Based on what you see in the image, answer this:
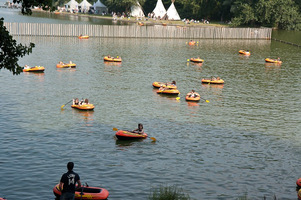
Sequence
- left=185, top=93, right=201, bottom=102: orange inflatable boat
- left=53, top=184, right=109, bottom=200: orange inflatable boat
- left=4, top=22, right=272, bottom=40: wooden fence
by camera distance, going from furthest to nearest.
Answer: left=4, top=22, right=272, bottom=40: wooden fence, left=185, top=93, right=201, bottom=102: orange inflatable boat, left=53, top=184, right=109, bottom=200: orange inflatable boat

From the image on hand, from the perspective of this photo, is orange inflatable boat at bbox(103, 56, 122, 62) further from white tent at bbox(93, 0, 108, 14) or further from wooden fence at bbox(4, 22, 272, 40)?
white tent at bbox(93, 0, 108, 14)

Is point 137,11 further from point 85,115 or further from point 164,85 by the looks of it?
point 85,115

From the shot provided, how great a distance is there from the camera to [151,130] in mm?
39875

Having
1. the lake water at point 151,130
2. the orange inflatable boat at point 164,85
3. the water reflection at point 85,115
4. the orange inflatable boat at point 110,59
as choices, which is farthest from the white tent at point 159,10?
the water reflection at point 85,115

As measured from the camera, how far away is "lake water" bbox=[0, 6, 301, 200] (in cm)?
2947

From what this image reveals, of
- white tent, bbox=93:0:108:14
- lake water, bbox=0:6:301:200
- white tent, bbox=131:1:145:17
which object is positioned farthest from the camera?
white tent, bbox=93:0:108:14

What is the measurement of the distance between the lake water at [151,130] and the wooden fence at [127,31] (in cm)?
2142

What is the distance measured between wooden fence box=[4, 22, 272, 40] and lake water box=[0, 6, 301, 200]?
2142 cm

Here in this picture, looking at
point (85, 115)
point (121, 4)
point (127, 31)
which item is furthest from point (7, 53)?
point (121, 4)

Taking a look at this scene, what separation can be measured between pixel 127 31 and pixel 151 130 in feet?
213

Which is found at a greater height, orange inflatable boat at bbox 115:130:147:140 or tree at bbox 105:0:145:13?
tree at bbox 105:0:145:13

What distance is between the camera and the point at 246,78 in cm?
6600

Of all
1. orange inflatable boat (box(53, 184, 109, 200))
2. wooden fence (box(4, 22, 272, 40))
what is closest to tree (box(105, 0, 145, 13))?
wooden fence (box(4, 22, 272, 40))

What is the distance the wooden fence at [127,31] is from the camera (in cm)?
9347
